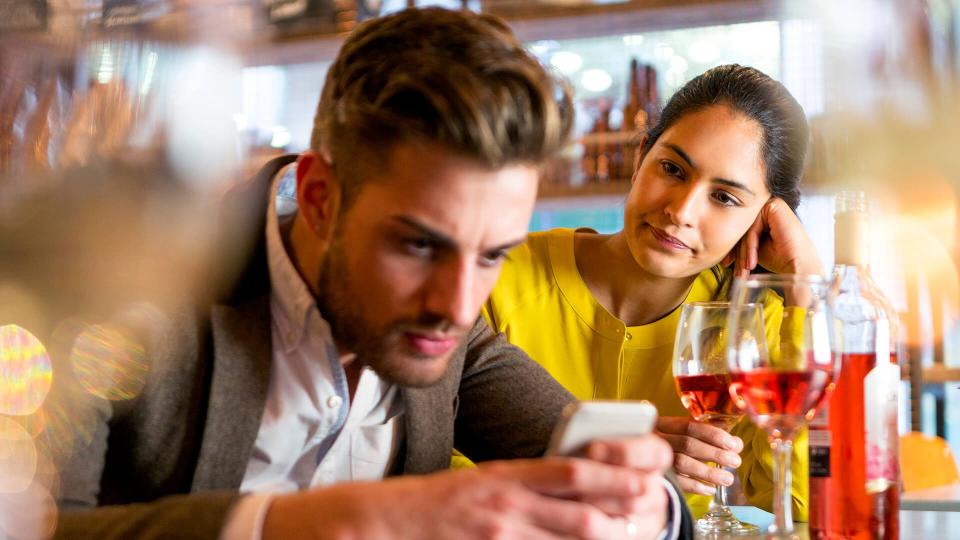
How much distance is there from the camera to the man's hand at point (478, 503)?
2.48ft

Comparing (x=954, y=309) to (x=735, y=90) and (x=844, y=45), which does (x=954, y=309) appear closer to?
(x=844, y=45)

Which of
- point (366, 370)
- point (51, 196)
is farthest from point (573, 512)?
point (51, 196)

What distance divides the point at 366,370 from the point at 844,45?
2.94m

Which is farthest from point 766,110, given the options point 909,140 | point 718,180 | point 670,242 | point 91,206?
point 909,140

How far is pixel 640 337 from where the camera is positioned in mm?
1877

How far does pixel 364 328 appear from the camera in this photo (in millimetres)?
1090

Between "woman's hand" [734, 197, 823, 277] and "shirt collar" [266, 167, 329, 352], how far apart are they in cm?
95

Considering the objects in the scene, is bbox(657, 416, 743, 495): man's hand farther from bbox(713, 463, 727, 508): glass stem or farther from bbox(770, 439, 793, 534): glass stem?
bbox(770, 439, 793, 534): glass stem

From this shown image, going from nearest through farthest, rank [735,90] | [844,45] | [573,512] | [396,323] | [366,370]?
1. [573,512]
2. [396,323]
3. [366,370]
4. [735,90]
5. [844,45]

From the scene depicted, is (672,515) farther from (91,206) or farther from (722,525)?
(91,206)

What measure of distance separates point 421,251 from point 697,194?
847mm

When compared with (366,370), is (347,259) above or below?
above

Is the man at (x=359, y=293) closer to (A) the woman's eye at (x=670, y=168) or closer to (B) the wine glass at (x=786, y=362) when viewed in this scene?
(B) the wine glass at (x=786, y=362)

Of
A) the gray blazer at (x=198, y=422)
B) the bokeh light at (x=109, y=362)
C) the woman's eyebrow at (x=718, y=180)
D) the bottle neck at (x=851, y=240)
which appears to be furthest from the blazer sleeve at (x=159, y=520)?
the woman's eyebrow at (x=718, y=180)
